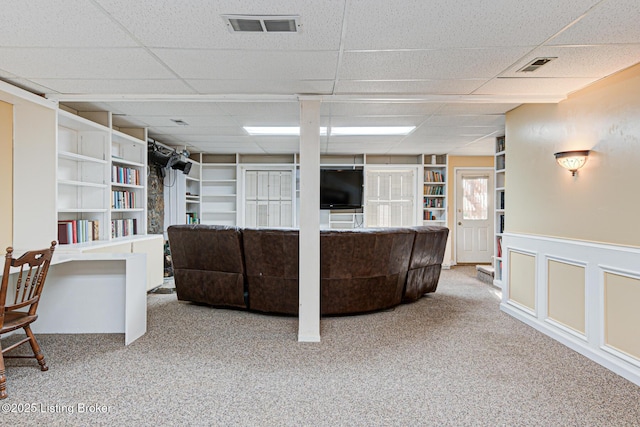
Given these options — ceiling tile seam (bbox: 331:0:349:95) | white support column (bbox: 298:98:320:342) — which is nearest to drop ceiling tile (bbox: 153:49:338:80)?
ceiling tile seam (bbox: 331:0:349:95)

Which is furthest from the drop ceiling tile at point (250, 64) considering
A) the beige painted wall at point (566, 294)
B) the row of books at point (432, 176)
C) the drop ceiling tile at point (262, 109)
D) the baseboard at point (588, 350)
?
the row of books at point (432, 176)

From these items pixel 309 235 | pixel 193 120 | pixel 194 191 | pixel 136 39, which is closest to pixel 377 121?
pixel 309 235

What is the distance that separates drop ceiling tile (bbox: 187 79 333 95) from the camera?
3160 millimetres

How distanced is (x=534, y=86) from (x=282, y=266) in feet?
9.69

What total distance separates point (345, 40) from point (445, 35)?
0.63 meters

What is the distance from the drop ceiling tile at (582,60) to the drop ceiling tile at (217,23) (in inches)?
58.1

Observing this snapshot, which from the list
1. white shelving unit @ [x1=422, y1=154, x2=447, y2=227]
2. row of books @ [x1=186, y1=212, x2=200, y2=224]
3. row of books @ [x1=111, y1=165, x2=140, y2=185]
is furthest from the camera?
white shelving unit @ [x1=422, y1=154, x2=447, y2=227]

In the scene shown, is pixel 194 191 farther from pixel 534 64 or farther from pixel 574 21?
pixel 574 21

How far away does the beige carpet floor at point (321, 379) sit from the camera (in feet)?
6.88

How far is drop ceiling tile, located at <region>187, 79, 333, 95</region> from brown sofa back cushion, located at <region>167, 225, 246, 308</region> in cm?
146

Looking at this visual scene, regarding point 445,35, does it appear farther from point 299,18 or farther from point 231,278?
point 231,278

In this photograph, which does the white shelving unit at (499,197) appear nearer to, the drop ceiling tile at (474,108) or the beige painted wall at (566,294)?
the drop ceiling tile at (474,108)

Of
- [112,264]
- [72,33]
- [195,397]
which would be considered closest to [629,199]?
[195,397]

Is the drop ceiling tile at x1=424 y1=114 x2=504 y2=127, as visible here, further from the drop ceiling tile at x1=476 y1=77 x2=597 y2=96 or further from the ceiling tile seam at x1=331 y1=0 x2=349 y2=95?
the ceiling tile seam at x1=331 y1=0 x2=349 y2=95
